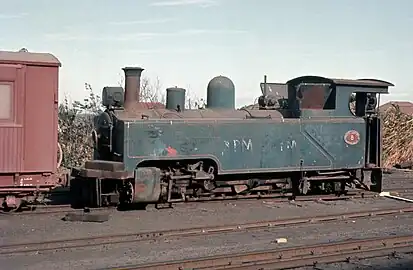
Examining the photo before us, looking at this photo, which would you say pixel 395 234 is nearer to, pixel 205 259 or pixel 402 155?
pixel 205 259

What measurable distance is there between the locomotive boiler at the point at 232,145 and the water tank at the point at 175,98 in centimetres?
2

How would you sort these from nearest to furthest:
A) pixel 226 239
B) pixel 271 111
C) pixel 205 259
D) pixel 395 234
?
pixel 205 259 < pixel 226 239 < pixel 395 234 < pixel 271 111

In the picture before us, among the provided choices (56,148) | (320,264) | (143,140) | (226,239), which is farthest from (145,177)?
(320,264)

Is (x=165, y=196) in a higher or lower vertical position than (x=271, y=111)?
lower

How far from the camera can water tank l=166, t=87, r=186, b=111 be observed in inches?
552

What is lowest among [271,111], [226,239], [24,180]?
[226,239]

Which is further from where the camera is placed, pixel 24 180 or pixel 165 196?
pixel 165 196

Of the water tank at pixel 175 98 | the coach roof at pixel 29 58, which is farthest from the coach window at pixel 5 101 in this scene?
the water tank at pixel 175 98

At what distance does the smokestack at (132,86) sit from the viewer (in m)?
13.5

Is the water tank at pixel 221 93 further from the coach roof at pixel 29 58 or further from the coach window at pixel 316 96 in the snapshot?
the coach roof at pixel 29 58

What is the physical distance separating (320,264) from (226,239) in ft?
6.95

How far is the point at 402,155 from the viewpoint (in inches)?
1022

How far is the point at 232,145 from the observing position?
45.0ft

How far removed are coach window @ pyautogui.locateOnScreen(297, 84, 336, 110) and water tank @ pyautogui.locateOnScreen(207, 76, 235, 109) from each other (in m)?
1.65
